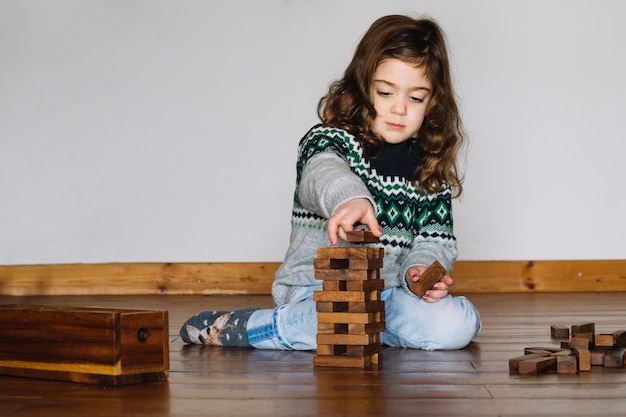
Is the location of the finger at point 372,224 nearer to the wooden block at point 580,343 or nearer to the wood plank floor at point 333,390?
the wood plank floor at point 333,390

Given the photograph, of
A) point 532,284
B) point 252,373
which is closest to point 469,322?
point 252,373

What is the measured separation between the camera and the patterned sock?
5.52 feet

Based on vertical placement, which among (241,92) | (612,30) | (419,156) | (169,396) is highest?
(612,30)

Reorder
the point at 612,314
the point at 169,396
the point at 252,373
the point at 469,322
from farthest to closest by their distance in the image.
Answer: the point at 612,314 → the point at 469,322 → the point at 252,373 → the point at 169,396

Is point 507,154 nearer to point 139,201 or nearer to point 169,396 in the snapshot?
point 139,201

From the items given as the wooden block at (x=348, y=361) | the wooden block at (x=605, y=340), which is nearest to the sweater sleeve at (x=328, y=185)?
the wooden block at (x=348, y=361)

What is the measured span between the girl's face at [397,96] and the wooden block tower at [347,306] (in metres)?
0.45

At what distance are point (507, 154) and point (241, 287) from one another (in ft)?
3.37

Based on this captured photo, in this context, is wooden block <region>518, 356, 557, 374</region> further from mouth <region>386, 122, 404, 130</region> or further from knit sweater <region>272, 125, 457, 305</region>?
mouth <region>386, 122, 404, 130</region>

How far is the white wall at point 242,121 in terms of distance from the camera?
9.93 ft

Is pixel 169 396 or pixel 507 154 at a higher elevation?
pixel 507 154

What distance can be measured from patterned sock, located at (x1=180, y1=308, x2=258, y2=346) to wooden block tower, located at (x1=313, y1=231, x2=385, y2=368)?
12.6 inches

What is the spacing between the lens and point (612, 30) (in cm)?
301

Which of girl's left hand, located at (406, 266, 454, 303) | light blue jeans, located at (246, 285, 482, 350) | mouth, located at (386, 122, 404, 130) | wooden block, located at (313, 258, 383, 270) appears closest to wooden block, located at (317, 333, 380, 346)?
wooden block, located at (313, 258, 383, 270)
